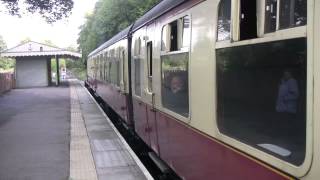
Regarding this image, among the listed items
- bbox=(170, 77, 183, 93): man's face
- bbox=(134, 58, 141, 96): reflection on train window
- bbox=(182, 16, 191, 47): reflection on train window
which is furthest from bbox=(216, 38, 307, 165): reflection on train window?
bbox=(134, 58, 141, 96): reflection on train window

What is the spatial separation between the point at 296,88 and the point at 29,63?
38753 mm

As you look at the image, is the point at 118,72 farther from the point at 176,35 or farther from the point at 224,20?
the point at 224,20

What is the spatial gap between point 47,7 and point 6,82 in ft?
33.5

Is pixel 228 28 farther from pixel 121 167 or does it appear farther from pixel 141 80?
pixel 141 80

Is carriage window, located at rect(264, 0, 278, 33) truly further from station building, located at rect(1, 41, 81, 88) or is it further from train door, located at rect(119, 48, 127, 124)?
station building, located at rect(1, 41, 81, 88)

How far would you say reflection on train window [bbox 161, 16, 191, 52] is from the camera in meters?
5.75

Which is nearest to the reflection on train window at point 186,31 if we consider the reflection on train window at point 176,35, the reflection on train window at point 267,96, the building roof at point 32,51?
the reflection on train window at point 176,35

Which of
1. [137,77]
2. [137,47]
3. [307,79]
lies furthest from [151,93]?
[307,79]

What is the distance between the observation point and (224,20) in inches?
169

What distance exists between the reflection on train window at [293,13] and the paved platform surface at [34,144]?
5.72 meters

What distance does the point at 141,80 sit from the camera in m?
9.69

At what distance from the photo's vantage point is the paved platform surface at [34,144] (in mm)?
8617

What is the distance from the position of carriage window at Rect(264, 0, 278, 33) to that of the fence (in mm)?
29366

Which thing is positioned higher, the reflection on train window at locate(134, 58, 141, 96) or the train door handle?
the reflection on train window at locate(134, 58, 141, 96)
